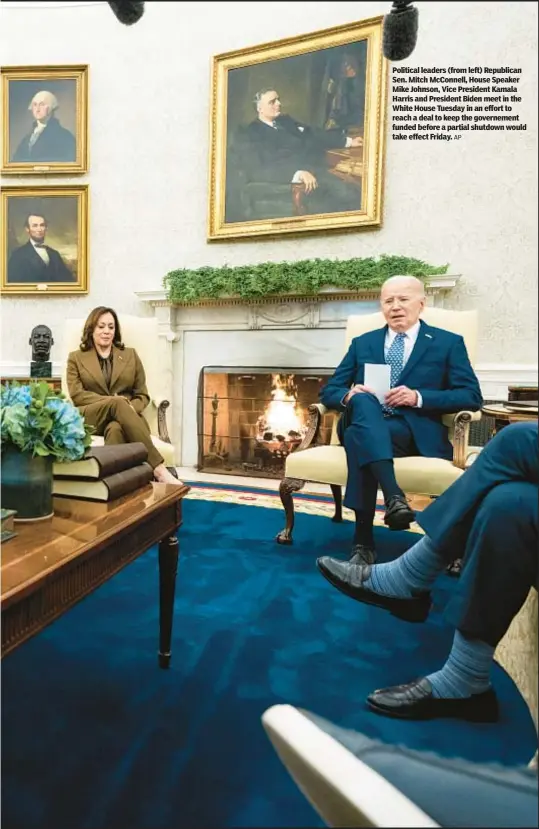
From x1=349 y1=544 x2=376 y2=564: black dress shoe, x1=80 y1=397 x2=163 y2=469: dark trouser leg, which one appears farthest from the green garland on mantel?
x1=349 y1=544 x2=376 y2=564: black dress shoe

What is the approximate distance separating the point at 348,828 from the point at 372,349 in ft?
5.63

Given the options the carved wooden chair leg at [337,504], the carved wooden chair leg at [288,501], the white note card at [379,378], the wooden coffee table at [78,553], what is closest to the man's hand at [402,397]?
the white note card at [379,378]

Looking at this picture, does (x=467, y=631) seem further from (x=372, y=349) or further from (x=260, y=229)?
(x=260, y=229)

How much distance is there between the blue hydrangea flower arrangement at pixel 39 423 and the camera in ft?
2.64

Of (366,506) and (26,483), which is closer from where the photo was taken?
(26,483)

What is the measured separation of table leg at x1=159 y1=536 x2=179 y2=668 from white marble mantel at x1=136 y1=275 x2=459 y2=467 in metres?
2.07

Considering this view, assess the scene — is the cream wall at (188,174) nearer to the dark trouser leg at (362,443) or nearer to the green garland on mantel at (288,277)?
the green garland on mantel at (288,277)

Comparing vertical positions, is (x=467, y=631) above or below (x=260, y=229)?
below

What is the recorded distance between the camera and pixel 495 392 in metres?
2.66

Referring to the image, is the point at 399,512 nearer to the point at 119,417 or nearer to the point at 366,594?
the point at 366,594

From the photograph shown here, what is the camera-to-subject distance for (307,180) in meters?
2.96

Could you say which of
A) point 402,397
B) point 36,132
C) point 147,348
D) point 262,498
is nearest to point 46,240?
point 36,132

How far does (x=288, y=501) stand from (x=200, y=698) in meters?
1.04

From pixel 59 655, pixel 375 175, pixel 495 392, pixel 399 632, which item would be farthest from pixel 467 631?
pixel 375 175
